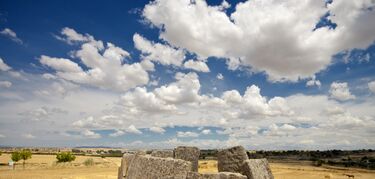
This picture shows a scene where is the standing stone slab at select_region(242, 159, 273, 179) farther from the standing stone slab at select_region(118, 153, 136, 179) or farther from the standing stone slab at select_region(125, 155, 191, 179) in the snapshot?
the standing stone slab at select_region(118, 153, 136, 179)

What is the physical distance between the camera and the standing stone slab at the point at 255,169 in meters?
11.6

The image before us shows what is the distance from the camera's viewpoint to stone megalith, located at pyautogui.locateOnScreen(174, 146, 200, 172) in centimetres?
1288

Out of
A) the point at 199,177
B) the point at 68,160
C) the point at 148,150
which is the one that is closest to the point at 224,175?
the point at 199,177

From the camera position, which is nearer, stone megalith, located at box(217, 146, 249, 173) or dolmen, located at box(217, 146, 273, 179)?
dolmen, located at box(217, 146, 273, 179)

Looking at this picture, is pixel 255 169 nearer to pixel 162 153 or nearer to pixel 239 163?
pixel 239 163

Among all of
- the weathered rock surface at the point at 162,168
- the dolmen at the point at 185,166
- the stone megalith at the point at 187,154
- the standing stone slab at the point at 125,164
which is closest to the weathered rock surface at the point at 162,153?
the dolmen at the point at 185,166

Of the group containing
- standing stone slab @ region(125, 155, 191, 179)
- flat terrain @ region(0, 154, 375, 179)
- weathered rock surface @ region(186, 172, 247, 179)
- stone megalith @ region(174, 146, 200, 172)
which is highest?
stone megalith @ region(174, 146, 200, 172)

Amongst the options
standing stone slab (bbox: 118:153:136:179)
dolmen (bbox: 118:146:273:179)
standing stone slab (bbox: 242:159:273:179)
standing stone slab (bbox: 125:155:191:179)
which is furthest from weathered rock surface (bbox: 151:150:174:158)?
standing stone slab (bbox: 242:159:273:179)

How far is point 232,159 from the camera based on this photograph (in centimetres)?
1283

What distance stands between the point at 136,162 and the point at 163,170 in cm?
200

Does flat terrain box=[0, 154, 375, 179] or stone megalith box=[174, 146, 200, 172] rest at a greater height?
stone megalith box=[174, 146, 200, 172]

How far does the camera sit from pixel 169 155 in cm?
1284

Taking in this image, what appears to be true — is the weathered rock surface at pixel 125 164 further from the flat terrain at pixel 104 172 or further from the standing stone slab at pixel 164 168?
the flat terrain at pixel 104 172

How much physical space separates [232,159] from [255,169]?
3.76 feet
